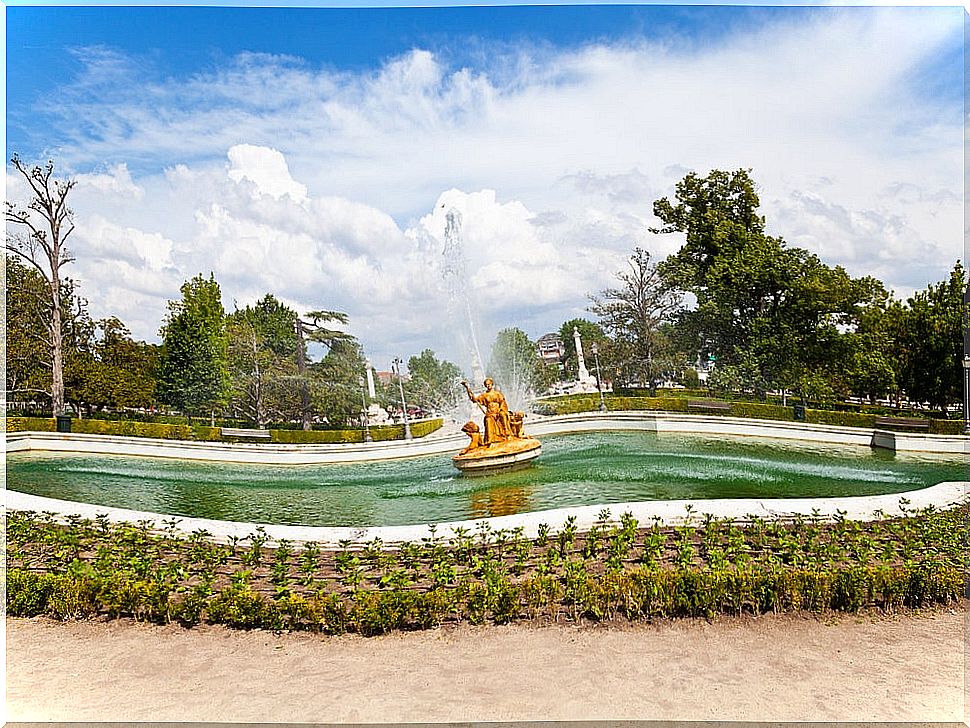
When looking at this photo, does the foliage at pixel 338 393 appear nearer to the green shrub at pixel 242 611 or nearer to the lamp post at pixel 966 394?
the green shrub at pixel 242 611

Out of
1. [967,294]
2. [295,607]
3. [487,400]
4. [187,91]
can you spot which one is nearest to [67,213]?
[187,91]

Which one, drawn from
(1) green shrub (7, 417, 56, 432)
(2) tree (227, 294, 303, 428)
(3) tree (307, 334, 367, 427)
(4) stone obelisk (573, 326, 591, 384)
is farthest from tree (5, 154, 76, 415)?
(4) stone obelisk (573, 326, 591, 384)

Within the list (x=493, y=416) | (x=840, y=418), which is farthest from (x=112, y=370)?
(x=840, y=418)

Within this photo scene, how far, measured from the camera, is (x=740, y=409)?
7707 mm

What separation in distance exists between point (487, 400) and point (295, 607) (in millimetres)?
3356

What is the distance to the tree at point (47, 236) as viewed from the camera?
6.93m

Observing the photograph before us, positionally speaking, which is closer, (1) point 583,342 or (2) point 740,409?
(2) point 740,409

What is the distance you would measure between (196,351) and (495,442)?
2.88 m

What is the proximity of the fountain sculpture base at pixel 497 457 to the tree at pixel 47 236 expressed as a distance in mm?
3498

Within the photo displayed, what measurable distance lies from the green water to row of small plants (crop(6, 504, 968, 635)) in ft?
3.11

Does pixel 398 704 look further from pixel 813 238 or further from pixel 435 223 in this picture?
pixel 813 238

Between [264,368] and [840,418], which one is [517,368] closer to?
[264,368]

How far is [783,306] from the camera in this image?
764 centimetres

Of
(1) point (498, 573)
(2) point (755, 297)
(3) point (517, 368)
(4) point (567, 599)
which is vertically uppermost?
(2) point (755, 297)
